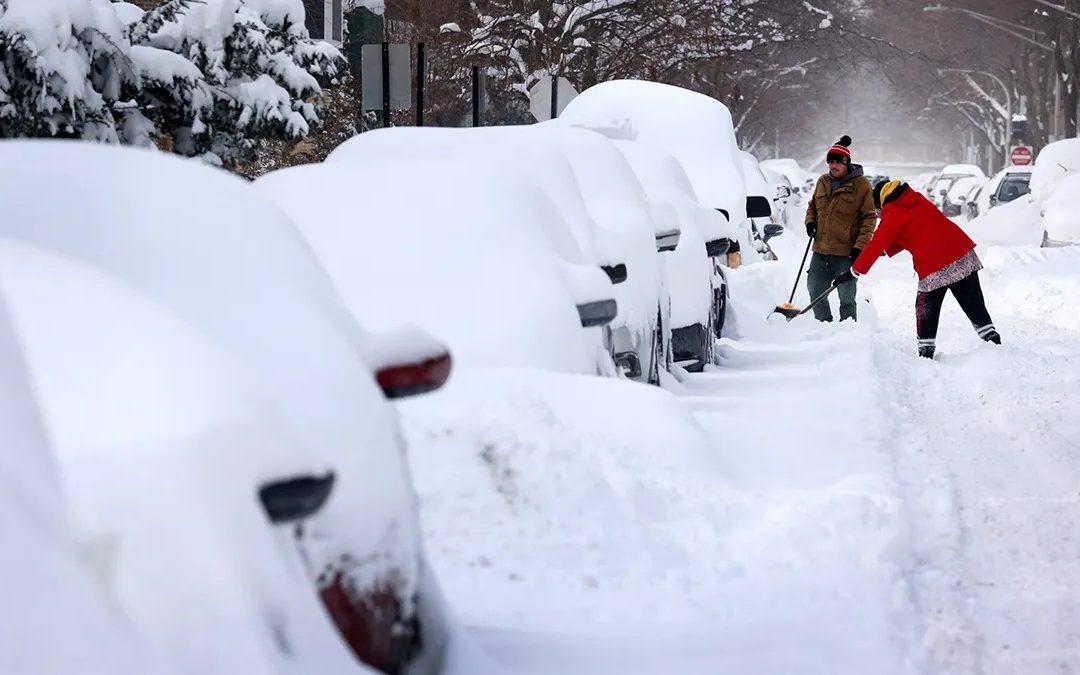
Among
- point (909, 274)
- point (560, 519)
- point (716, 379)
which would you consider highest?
point (560, 519)

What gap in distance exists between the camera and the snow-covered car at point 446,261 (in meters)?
6.48

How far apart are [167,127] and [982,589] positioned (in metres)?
9.53

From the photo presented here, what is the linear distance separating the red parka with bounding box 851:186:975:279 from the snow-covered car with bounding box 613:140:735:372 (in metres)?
1.10

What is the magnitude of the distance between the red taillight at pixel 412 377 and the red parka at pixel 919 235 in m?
8.76

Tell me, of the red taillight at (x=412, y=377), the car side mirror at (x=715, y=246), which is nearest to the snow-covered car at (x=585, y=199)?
the car side mirror at (x=715, y=246)

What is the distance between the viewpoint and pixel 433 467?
575 cm

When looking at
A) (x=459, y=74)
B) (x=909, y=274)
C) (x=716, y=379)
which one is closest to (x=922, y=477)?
(x=716, y=379)

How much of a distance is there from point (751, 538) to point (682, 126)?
38.6 feet

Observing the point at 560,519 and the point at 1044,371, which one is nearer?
the point at 560,519

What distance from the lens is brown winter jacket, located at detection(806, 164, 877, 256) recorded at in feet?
45.2

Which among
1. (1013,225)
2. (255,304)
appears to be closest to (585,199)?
(255,304)

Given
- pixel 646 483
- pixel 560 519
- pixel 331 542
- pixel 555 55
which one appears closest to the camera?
pixel 331 542

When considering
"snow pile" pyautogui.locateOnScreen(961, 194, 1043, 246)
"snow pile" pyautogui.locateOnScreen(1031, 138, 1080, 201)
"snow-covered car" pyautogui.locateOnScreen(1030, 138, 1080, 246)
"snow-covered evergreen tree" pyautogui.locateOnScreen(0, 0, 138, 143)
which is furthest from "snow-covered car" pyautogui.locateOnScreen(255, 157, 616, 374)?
"snow pile" pyautogui.locateOnScreen(961, 194, 1043, 246)

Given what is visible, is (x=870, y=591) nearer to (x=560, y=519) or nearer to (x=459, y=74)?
(x=560, y=519)
